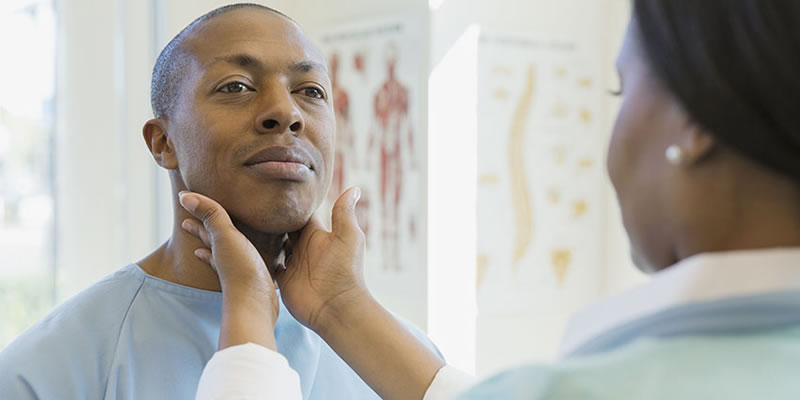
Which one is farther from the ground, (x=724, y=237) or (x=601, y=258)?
(x=724, y=237)

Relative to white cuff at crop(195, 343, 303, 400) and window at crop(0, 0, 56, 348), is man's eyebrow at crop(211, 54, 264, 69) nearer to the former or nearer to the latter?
white cuff at crop(195, 343, 303, 400)

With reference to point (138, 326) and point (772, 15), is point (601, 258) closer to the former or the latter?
point (138, 326)

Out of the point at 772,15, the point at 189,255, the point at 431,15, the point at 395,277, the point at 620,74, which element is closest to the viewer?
the point at 772,15

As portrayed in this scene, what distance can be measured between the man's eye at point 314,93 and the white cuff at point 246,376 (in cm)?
52

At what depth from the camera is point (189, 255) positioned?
4.65ft

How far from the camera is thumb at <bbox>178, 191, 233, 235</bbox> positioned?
4.31 feet

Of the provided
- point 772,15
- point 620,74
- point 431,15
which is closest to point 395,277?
point 431,15

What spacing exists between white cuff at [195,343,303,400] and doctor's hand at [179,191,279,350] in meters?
0.04

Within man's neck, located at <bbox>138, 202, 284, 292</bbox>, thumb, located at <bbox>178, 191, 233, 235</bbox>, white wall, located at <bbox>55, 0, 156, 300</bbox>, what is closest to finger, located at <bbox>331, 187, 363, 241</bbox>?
man's neck, located at <bbox>138, 202, 284, 292</bbox>

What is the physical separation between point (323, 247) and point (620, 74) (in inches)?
29.8

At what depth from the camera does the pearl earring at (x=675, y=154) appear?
2.35ft

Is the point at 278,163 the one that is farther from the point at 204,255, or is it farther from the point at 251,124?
the point at 204,255

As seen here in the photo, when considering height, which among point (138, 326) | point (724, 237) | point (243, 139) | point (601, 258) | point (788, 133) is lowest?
point (601, 258)

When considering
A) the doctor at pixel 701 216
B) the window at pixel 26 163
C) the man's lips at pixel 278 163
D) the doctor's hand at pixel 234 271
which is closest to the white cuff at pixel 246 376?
the doctor's hand at pixel 234 271
